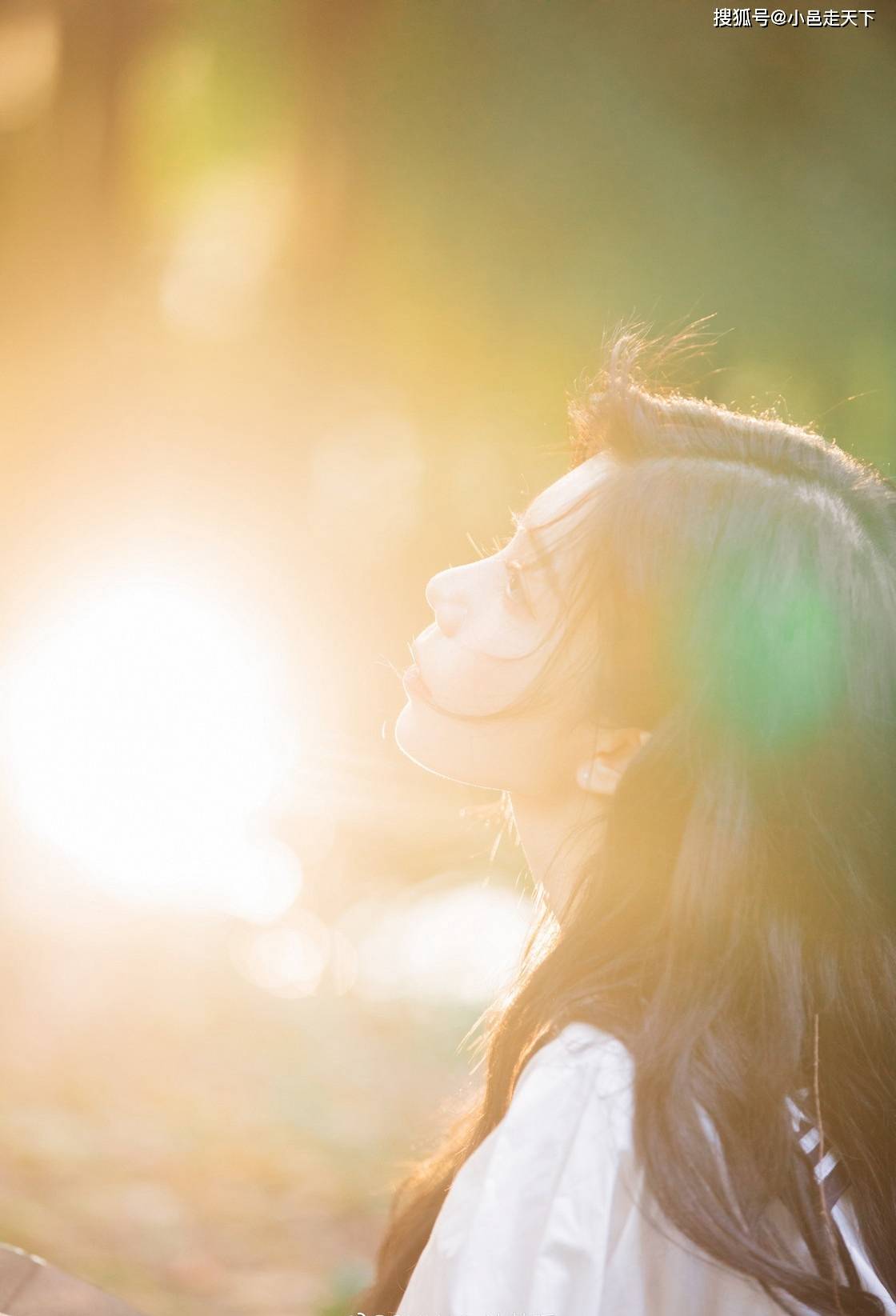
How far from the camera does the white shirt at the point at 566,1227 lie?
59cm

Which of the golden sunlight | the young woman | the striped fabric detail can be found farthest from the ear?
the golden sunlight

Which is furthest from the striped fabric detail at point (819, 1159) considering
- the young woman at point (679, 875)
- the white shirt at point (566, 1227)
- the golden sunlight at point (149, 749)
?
the golden sunlight at point (149, 749)

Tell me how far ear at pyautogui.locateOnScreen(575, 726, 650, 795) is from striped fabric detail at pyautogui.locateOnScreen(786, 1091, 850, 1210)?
0.27 meters

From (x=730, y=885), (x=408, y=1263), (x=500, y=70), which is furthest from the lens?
(x=500, y=70)

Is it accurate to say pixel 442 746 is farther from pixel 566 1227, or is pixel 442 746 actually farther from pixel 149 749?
pixel 149 749

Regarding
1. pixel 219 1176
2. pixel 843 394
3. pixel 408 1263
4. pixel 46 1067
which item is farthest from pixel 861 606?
pixel 843 394

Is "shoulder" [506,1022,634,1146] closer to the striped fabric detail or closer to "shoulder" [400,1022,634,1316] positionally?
"shoulder" [400,1022,634,1316]

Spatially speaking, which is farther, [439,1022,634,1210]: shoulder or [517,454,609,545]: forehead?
[517,454,609,545]: forehead

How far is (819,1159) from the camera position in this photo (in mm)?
744

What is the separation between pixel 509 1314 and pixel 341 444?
3408 mm

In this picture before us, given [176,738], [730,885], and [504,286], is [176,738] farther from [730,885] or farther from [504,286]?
[730,885]

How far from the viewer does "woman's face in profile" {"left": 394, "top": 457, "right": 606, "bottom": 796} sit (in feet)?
2.93

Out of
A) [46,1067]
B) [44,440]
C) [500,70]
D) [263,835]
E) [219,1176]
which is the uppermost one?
[500,70]

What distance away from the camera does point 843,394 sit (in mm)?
3576
